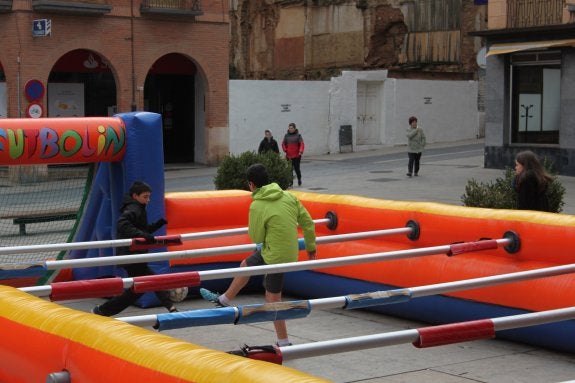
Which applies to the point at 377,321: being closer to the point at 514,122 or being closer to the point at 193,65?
the point at 514,122

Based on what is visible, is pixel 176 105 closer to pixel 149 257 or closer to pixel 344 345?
pixel 149 257

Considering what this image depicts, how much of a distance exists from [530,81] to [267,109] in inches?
421

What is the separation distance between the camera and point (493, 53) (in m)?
28.5

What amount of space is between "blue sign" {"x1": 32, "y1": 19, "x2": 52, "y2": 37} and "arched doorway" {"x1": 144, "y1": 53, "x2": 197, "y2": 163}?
6.13 m

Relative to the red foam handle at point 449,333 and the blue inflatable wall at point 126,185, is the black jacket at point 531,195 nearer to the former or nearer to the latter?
the blue inflatable wall at point 126,185

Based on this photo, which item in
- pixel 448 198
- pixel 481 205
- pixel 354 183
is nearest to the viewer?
pixel 481 205

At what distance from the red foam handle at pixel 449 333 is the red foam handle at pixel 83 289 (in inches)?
102

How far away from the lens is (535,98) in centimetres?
2891

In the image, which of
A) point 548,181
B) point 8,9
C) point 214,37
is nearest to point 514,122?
point 214,37

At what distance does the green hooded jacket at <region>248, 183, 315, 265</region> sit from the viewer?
9062mm

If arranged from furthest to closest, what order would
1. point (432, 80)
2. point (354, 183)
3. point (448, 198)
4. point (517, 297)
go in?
point (432, 80) < point (354, 183) < point (448, 198) < point (517, 297)

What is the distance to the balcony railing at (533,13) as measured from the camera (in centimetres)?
2723

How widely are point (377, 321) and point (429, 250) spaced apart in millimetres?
1567

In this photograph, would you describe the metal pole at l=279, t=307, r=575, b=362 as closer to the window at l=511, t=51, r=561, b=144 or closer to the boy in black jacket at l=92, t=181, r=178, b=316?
the boy in black jacket at l=92, t=181, r=178, b=316
